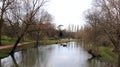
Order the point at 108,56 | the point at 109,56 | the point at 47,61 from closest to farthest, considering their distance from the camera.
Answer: the point at 47,61
the point at 108,56
the point at 109,56

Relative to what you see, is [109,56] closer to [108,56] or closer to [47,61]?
[108,56]

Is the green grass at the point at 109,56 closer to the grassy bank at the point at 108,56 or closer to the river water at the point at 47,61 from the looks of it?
the grassy bank at the point at 108,56

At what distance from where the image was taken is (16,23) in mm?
48656

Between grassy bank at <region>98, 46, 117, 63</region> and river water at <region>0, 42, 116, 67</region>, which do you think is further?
grassy bank at <region>98, 46, 117, 63</region>

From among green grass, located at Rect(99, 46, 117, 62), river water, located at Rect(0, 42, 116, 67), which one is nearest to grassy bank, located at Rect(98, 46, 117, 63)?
green grass, located at Rect(99, 46, 117, 62)

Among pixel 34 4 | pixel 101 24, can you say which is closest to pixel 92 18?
pixel 101 24

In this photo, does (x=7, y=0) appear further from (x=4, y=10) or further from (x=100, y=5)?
(x=100, y=5)

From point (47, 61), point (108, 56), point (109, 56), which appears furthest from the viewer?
point (109, 56)

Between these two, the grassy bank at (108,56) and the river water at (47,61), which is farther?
the grassy bank at (108,56)

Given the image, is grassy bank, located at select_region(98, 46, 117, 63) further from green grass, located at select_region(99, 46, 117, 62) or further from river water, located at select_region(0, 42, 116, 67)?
river water, located at select_region(0, 42, 116, 67)

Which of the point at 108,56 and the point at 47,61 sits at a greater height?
the point at 47,61

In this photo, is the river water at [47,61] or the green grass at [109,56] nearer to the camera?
the river water at [47,61]

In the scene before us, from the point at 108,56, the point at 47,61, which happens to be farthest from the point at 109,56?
the point at 47,61

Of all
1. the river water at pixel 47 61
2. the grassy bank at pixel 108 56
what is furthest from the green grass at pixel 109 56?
the river water at pixel 47 61
